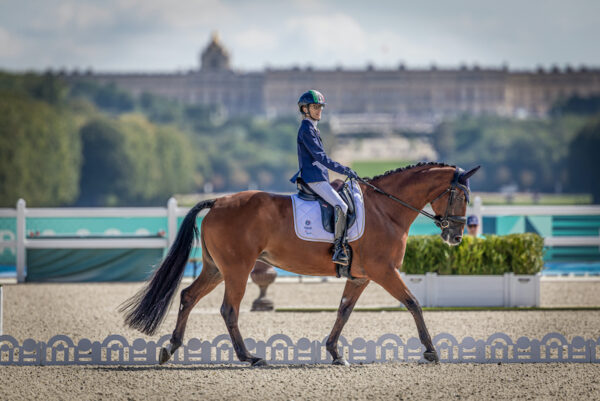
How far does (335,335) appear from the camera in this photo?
7.78 meters

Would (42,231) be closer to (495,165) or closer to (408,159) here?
(495,165)

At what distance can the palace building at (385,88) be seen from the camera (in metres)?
134

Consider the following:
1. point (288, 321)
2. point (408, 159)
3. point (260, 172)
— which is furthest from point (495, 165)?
point (288, 321)

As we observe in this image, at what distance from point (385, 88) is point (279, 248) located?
129136 mm

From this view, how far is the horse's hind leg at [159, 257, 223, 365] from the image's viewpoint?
24.8 ft

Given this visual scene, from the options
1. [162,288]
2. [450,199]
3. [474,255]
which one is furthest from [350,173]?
[474,255]

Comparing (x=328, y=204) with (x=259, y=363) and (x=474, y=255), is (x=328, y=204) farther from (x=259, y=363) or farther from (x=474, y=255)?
(x=474, y=255)

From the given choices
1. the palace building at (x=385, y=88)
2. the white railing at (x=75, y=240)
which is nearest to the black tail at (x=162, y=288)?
the white railing at (x=75, y=240)

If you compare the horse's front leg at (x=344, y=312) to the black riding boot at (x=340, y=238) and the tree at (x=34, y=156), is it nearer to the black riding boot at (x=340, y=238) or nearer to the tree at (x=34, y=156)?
the black riding boot at (x=340, y=238)

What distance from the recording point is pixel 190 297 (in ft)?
25.2

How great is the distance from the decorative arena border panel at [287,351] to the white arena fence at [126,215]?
833 cm

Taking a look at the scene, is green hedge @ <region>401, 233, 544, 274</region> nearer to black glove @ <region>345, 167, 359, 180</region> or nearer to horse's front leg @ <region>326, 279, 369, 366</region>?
horse's front leg @ <region>326, 279, 369, 366</region>

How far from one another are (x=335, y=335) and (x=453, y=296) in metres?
4.81

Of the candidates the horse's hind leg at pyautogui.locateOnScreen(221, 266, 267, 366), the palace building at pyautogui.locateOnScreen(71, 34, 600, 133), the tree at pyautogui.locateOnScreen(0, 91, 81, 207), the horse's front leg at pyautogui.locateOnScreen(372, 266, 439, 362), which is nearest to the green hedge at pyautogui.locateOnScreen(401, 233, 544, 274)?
the horse's front leg at pyautogui.locateOnScreen(372, 266, 439, 362)
